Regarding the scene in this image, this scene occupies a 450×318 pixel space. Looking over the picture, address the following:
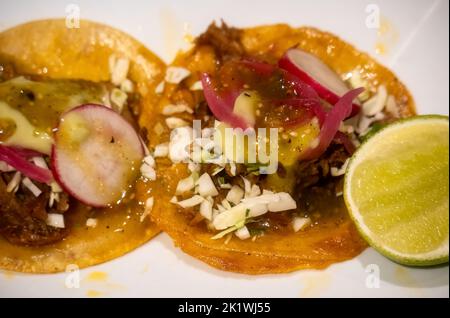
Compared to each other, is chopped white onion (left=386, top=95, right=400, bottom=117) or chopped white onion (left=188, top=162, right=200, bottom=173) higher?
chopped white onion (left=386, top=95, right=400, bottom=117)

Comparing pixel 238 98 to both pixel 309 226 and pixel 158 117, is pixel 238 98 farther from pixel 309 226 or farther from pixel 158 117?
pixel 309 226

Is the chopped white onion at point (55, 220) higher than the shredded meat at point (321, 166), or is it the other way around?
the shredded meat at point (321, 166)

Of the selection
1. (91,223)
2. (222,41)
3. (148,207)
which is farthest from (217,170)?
(222,41)

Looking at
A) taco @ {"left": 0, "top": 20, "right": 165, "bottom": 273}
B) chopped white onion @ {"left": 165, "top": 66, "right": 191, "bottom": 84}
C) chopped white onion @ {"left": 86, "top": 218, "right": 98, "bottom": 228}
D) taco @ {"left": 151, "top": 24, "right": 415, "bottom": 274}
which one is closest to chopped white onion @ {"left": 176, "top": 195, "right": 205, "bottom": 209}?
taco @ {"left": 151, "top": 24, "right": 415, "bottom": 274}

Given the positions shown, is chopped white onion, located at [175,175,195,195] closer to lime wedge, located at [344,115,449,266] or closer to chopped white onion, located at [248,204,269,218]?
chopped white onion, located at [248,204,269,218]

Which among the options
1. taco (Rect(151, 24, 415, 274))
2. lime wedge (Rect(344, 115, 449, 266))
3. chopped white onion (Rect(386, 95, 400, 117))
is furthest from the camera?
chopped white onion (Rect(386, 95, 400, 117))

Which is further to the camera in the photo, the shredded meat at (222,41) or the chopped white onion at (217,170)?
the shredded meat at (222,41)

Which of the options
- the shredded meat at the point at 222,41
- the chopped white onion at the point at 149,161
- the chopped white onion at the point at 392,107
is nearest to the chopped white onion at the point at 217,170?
the chopped white onion at the point at 149,161

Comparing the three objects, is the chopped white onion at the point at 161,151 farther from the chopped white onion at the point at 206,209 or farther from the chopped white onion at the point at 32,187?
the chopped white onion at the point at 32,187
